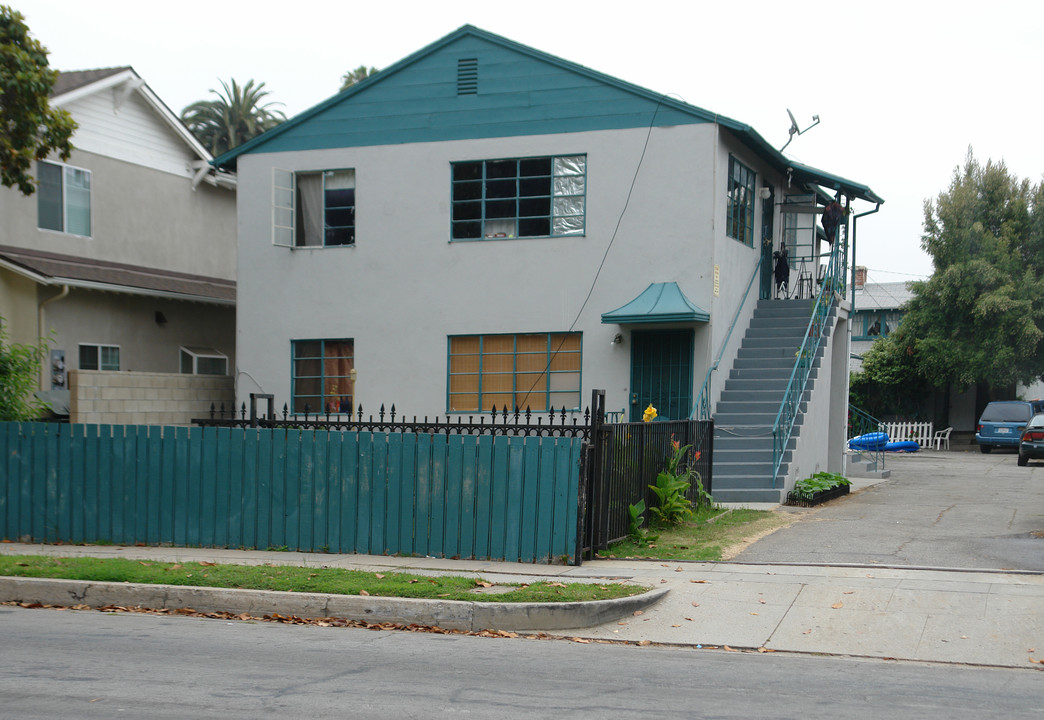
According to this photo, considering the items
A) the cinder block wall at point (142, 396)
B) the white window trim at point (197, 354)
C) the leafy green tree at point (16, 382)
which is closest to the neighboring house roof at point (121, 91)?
the white window trim at point (197, 354)

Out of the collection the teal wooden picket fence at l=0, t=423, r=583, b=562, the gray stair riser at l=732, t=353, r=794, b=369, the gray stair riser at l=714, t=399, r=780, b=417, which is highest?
the gray stair riser at l=732, t=353, r=794, b=369

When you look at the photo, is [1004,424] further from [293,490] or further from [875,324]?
[293,490]

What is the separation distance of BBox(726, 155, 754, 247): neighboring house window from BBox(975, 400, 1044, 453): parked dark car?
59.7 feet

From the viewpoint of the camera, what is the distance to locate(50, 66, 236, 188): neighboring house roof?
22.1m

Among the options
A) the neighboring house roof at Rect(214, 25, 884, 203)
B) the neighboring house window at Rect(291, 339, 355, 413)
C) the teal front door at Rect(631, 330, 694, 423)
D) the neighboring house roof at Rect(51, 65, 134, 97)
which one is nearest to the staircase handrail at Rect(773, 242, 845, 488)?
the teal front door at Rect(631, 330, 694, 423)

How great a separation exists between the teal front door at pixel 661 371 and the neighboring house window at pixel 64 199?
12679mm

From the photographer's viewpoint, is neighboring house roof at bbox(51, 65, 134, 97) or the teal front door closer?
the teal front door

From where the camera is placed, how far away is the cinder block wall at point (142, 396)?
56.7ft

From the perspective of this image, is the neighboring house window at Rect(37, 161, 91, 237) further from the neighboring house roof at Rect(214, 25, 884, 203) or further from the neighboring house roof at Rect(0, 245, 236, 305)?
the neighboring house roof at Rect(214, 25, 884, 203)

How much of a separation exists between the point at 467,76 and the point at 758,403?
Answer: 8482mm

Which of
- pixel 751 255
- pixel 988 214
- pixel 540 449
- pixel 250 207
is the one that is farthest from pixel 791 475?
pixel 988 214

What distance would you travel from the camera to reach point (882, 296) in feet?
168

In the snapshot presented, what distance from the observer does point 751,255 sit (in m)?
21.0

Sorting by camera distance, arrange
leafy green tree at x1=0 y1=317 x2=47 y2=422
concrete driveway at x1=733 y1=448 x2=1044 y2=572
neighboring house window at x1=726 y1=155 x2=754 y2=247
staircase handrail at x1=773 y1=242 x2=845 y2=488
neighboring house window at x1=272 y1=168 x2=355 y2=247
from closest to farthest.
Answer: concrete driveway at x1=733 y1=448 x2=1044 y2=572
leafy green tree at x1=0 y1=317 x2=47 y2=422
staircase handrail at x1=773 y1=242 x2=845 y2=488
neighboring house window at x1=726 y1=155 x2=754 y2=247
neighboring house window at x1=272 y1=168 x2=355 y2=247
